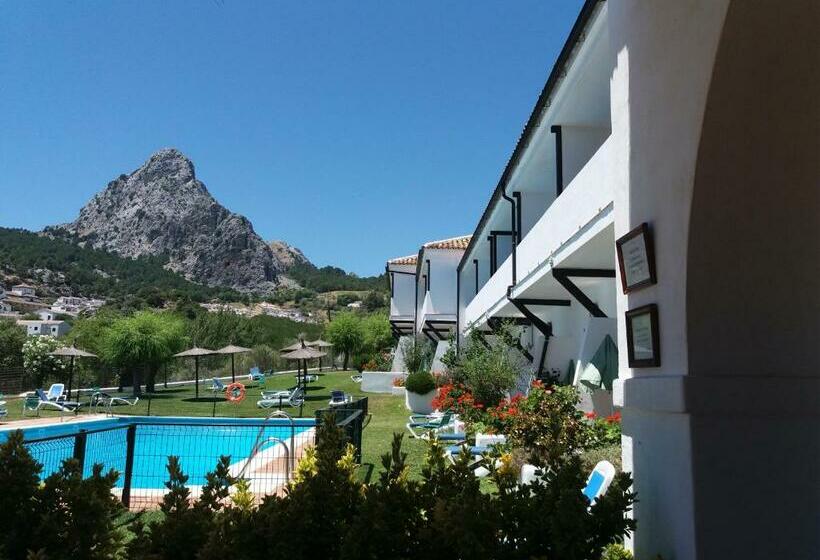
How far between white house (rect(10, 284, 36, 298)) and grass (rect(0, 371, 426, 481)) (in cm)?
7400

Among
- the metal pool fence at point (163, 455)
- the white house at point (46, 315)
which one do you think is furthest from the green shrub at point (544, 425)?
the white house at point (46, 315)

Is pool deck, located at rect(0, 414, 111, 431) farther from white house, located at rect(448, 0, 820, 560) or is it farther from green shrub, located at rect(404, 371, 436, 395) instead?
white house, located at rect(448, 0, 820, 560)

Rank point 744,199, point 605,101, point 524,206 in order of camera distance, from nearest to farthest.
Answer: point 744,199 < point 605,101 < point 524,206

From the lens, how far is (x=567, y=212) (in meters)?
8.59

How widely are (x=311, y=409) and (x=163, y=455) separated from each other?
9.47 meters

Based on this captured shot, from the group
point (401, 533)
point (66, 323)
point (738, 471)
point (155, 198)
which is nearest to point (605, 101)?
point (738, 471)

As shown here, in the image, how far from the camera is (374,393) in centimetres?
2855

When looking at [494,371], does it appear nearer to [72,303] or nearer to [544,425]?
[544,425]

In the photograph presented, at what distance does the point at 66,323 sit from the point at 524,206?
260 ft

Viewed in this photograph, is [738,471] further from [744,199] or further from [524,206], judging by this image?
[524,206]

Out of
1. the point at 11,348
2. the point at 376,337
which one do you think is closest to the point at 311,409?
the point at 11,348

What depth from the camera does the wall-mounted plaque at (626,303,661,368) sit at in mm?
3377

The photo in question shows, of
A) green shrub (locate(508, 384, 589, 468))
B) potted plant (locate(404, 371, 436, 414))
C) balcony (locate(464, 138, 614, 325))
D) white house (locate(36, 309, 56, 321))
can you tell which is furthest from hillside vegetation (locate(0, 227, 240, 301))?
Result: green shrub (locate(508, 384, 589, 468))

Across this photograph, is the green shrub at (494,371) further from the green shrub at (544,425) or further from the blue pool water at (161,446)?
the green shrub at (544,425)
